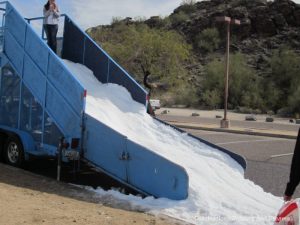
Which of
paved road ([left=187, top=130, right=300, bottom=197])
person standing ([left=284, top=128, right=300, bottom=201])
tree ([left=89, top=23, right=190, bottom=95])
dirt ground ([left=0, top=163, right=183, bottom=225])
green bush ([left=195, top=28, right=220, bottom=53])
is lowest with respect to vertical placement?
paved road ([left=187, top=130, right=300, bottom=197])

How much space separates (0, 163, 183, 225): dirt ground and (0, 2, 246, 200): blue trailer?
0.66m

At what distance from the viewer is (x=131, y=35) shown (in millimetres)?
41469

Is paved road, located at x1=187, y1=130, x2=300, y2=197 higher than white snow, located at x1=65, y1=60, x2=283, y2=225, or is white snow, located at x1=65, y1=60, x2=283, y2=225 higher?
white snow, located at x1=65, y1=60, x2=283, y2=225

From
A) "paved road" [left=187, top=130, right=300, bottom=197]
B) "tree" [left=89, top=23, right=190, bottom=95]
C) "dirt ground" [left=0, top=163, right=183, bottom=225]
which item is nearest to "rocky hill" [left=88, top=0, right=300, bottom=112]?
"tree" [left=89, top=23, right=190, bottom=95]

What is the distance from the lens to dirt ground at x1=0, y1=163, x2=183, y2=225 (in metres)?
6.25

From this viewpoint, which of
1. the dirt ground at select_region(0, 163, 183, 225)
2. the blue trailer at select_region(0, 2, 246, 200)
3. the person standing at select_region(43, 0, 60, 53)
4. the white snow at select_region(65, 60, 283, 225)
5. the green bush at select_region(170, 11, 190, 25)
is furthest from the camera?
the green bush at select_region(170, 11, 190, 25)

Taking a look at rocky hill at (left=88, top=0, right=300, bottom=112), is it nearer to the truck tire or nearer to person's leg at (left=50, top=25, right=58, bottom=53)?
person's leg at (left=50, top=25, right=58, bottom=53)

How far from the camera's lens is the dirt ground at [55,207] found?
6.25 m

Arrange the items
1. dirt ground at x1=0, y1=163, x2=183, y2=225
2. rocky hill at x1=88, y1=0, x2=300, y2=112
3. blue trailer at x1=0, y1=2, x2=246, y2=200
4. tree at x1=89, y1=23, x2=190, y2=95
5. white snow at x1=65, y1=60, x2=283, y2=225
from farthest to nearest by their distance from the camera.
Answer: rocky hill at x1=88, y1=0, x2=300, y2=112
tree at x1=89, y1=23, x2=190, y2=95
blue trailer at x1=0, y1=2, x2=246, y2=200
white snow at x1=65, y1=60, x2=283, y2=225
dirt ground at x1=0, y1=163, x2=183, y2=225

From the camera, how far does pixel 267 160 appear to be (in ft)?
44.9

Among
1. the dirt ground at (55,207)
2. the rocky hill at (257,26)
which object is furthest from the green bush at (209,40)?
the dirt ground at (55,207)

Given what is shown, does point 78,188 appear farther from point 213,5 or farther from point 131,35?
point 213,5

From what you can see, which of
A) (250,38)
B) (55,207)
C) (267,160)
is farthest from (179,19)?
(55,207)

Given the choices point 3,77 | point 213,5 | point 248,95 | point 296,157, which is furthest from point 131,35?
point 213,5
